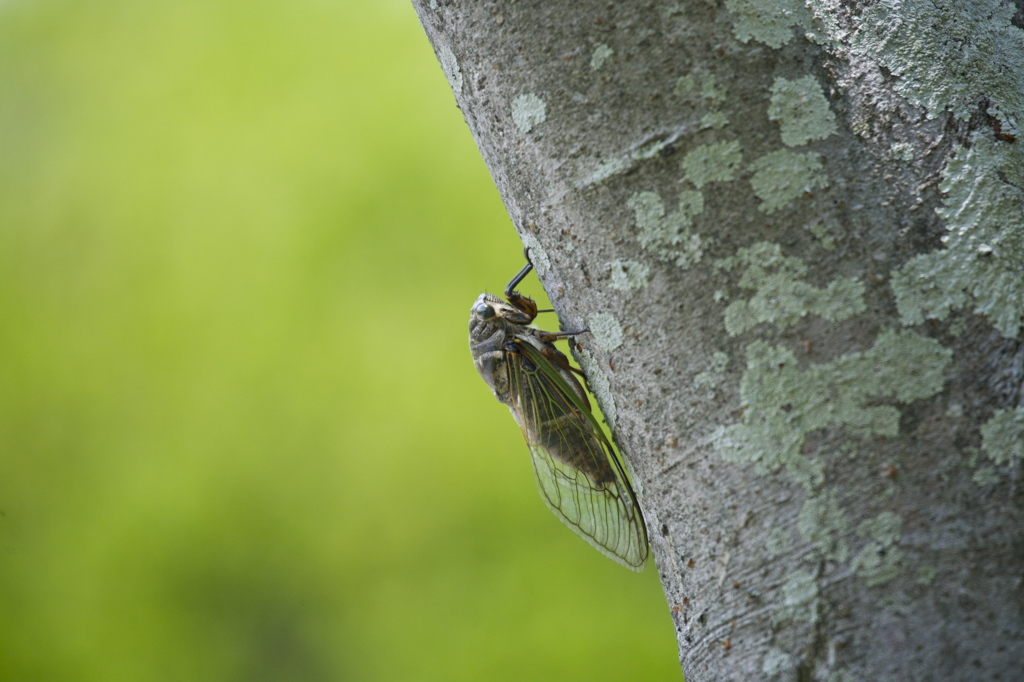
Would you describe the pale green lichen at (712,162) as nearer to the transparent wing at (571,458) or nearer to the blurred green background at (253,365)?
the transparent wing at (571,458)

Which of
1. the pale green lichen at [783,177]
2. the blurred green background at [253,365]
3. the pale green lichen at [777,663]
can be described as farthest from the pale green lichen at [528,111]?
the blurred green background at [253,365]

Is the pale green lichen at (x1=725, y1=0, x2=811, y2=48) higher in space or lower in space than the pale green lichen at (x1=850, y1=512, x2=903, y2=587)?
higher

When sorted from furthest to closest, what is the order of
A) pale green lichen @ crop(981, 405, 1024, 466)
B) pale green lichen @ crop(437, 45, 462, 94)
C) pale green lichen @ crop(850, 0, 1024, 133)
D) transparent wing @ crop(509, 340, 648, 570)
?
transparent wing @ crop(509, 340, 648, 570), pale green lichen @ crop(437, 45, 462, 94), pale green lichen @ crop(850, 0, 1024, 133), pale green lichen @ crop(981, 405, 1024, 466)

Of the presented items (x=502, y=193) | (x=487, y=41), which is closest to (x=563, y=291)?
(x=502, y=193)

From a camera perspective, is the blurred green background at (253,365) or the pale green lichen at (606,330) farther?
the blurred green background at (253,365)

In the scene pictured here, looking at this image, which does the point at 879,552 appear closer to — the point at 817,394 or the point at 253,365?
the point at 817,394

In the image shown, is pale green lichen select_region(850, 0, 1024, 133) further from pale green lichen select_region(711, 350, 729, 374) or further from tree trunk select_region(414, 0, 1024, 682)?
pale green lichen select_region(711, 350, 729, 374)

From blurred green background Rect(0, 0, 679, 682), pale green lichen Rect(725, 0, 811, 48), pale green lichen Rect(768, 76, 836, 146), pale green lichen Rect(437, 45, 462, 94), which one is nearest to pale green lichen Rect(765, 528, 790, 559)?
pale green lichen Rect(768, 76, 836, 146)
